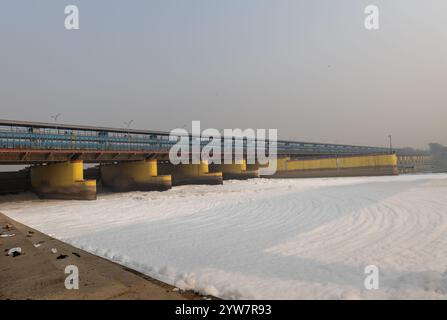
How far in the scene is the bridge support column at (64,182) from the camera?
3000 centimetres

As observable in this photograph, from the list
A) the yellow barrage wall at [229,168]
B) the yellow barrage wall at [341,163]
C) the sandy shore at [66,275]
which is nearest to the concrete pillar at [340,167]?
the yellow barrage wall at [341,163]

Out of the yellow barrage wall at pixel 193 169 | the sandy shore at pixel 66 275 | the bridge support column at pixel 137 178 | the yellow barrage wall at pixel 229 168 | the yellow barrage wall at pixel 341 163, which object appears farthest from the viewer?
the yellow barrage wall at pixel 229 168

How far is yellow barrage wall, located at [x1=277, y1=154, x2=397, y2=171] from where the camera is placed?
52.6 metres

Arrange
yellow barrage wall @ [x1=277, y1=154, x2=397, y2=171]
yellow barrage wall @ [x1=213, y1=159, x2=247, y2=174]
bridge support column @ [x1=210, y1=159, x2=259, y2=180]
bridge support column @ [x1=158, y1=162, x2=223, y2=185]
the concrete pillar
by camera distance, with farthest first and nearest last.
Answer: yellow barrage wall @ [x1=213, y1=159, x2=247, y2=174] → bridge support column @ [x1=210, y1=159, x2=259, y2=180] → yellow barrage wall @ [x1=277, y1=154, x2=397, y2=171] → the concrete pillar → bridge support column @ [x1=158, y1=162, x2=223, y2=185]

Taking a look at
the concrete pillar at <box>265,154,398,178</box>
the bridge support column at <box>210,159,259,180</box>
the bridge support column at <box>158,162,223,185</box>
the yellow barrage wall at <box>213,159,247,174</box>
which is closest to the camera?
the bridge support column at <box>158,162,223,185</box>

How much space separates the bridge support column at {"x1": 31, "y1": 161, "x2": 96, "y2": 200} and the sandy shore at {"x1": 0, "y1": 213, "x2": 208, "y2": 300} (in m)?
22.7

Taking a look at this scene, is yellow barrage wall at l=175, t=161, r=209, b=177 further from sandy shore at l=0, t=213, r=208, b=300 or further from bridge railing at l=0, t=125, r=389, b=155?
sandy shore at l=0, t=213, r=208, b=300

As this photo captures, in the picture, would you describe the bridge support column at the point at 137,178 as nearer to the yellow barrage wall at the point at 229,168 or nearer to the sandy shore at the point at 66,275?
the yellow barrage wall at the point at 229,168

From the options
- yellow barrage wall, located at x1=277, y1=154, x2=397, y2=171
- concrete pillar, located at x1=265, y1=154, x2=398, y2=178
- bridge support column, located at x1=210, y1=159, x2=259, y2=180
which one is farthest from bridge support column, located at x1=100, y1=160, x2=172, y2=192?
yellow barrage wall, located at x1=277, y1=154, x2=397, y2=171

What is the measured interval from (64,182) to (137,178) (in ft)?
32.8

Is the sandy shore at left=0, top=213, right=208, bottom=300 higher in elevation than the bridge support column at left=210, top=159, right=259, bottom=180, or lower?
higher

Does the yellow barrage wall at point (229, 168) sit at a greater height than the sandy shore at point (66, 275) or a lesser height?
lesser

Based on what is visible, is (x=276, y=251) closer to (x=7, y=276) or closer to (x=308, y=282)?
(x=308, y=282)

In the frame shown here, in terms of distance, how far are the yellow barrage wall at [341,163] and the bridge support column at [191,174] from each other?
25878 millimetres
